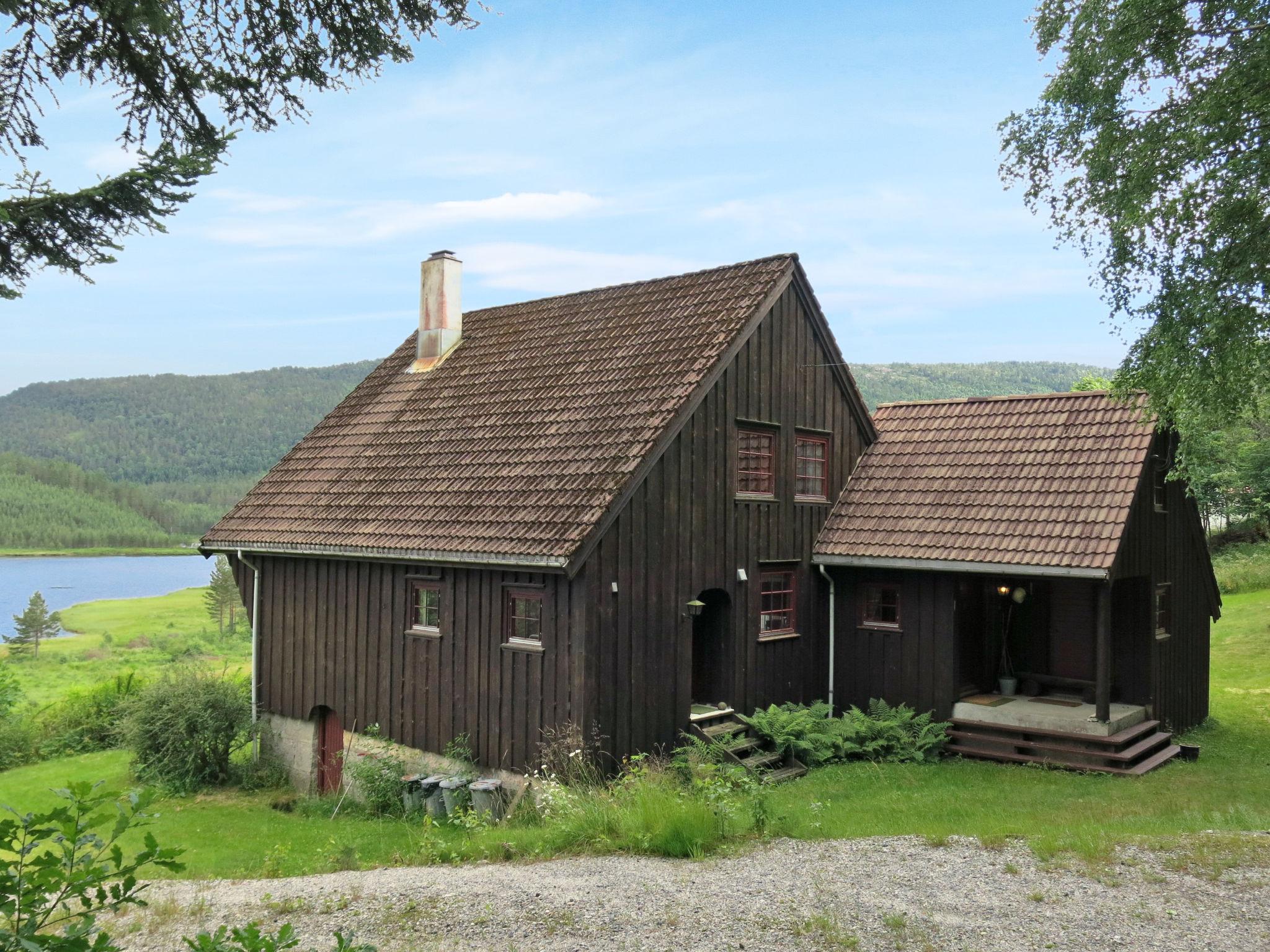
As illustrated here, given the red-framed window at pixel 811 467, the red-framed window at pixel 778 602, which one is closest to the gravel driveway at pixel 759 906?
the red-framed window at pixel 778 602

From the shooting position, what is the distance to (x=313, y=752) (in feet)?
51.8

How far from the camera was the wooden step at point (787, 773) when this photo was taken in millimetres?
13008

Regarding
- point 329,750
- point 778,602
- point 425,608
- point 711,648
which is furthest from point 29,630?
point 778,602

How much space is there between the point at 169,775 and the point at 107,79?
13.4 meters

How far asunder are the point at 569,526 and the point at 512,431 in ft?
10.4

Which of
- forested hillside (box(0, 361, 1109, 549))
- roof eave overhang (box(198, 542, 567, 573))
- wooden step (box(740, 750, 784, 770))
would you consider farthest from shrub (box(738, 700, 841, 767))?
forested hillside (box(0, 361, 1109, 549))

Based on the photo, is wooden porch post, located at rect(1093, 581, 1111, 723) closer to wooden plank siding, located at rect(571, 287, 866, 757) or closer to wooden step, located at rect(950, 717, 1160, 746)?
wooden step, located at rect(950, 717, 1160, 746)

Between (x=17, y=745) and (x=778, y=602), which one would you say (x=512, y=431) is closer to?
(x=778, y=602)

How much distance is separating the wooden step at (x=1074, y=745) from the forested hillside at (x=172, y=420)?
9584 cm

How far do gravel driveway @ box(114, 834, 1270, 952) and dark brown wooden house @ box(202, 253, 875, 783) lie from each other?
14.0ft

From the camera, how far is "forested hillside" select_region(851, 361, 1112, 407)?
87.2m

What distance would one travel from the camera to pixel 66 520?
9906cm

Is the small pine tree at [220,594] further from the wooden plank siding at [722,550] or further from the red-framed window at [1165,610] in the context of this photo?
the red-framed window at [1165,610]

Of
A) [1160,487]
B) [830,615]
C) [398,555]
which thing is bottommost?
[830,615]
